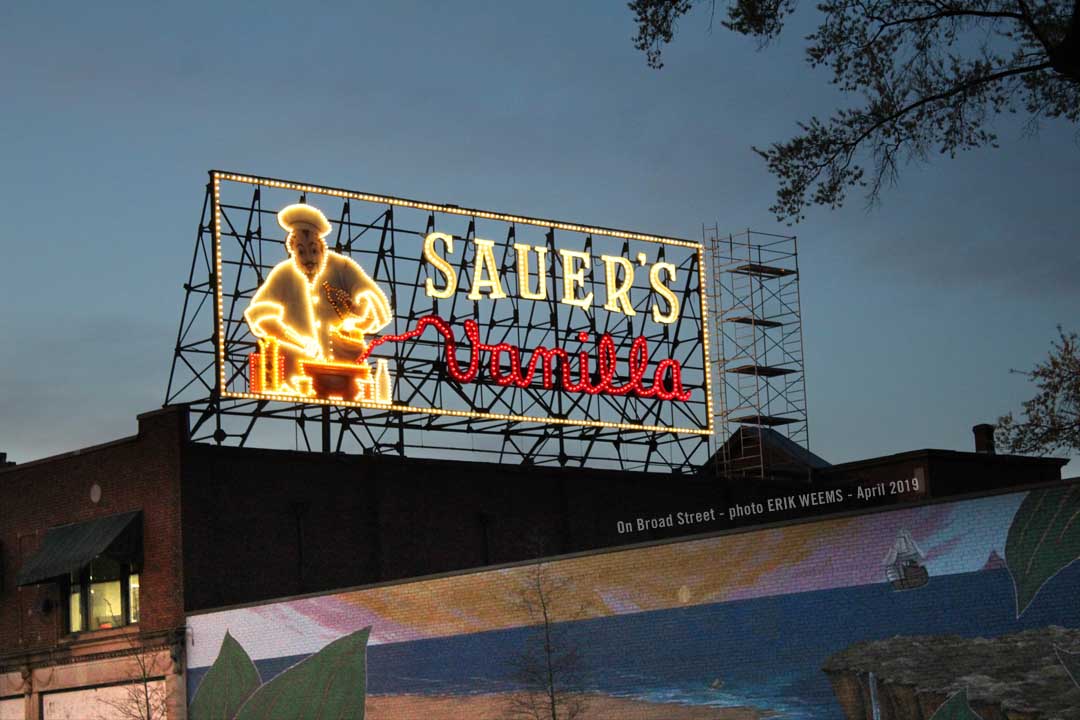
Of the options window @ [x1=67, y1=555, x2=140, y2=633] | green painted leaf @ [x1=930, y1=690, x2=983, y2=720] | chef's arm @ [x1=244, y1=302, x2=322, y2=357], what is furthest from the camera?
chef's arm @ [x1=244, y1=302, x2=322, y2=357]

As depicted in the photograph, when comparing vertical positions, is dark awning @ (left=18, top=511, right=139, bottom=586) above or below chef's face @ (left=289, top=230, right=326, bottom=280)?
below

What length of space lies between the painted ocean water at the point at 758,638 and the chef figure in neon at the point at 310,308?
12.3 meters

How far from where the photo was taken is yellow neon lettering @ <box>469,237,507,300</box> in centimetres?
4878

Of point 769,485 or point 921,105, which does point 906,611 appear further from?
point 769,485

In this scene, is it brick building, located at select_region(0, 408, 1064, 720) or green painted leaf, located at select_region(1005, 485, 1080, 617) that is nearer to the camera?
green painted leaf, located at select_region(1005, 485, 1080, 617)

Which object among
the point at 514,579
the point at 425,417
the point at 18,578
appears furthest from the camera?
the point at 425,417

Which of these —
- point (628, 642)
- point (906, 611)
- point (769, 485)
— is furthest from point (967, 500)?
point (769, 485)

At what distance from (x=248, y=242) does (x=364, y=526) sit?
8.45 meters

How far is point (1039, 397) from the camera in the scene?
22.4m

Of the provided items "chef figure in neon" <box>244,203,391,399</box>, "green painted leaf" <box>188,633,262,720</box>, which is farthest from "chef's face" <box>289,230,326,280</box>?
"green painted leaf" <box>188,633,262,720</box>

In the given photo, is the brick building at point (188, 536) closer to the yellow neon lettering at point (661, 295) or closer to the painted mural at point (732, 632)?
the painted mural at point (732, 632)

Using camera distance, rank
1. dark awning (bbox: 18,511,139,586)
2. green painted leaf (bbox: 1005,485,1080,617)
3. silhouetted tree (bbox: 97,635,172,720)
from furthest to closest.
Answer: dark awning (bbox: 18,511,139,586) < silhouetted tree (bbox: 97,635,172,720) < green painted leaf (bbox: 1005,485,1080,617)

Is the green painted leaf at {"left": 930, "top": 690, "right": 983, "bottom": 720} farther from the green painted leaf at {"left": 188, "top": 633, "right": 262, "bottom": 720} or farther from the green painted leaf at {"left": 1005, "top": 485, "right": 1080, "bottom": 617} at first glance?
the green painted leaf at {"left": 188, "top": 633, "right": 262, "bottom": 720}

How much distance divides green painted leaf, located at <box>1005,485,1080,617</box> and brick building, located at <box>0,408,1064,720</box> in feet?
46.4
